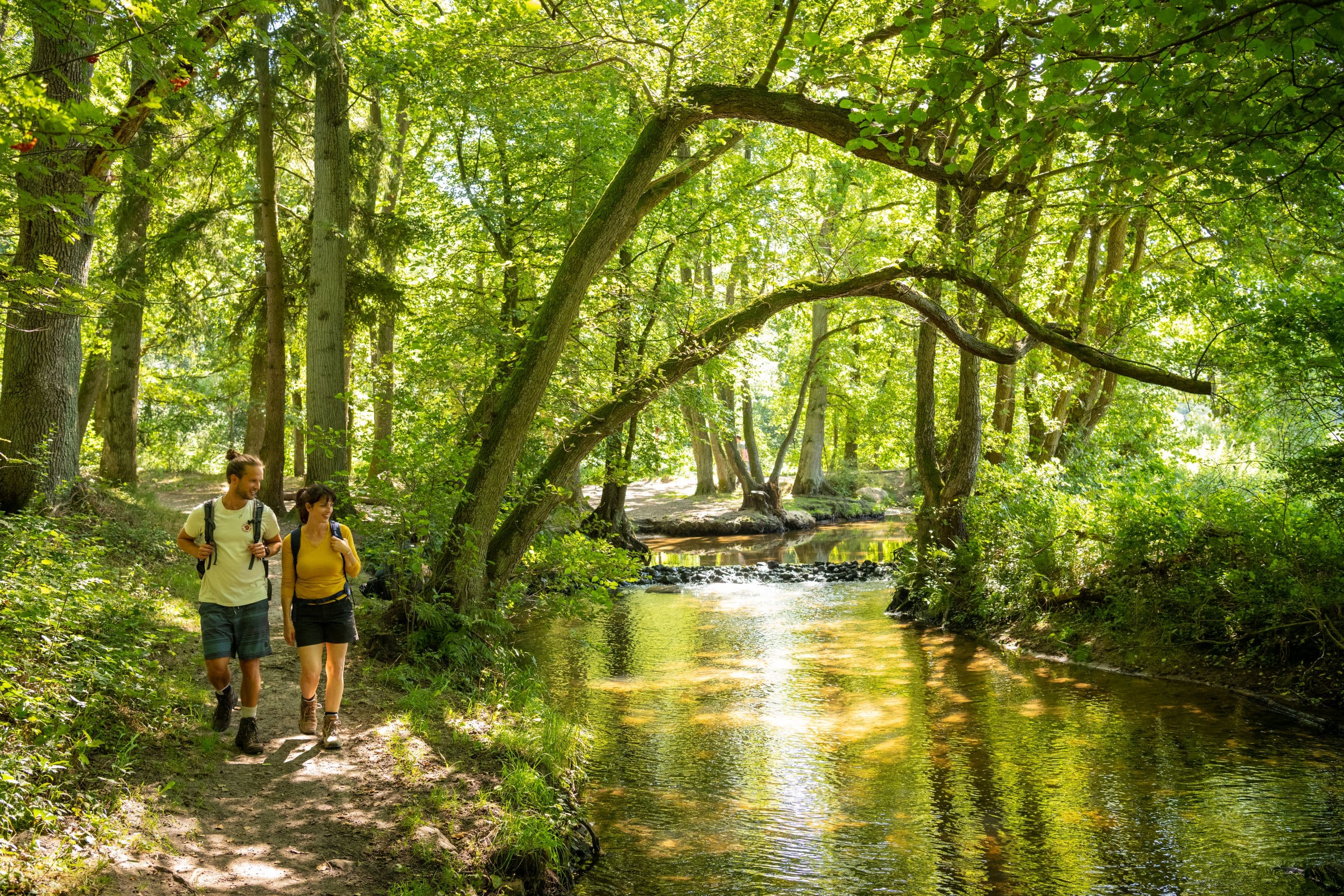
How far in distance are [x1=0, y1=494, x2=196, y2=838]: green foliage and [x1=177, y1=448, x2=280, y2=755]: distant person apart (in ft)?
1.44

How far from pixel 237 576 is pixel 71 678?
3.35 ft

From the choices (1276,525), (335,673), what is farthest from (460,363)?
(1276,525)

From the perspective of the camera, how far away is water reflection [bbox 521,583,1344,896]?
5754 mm

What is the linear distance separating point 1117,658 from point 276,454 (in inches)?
510

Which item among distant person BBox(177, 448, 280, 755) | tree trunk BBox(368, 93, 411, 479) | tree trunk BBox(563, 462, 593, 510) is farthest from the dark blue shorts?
tree trunk BBox(368, 93, 411, 479)

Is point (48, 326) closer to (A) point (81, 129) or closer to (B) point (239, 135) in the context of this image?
(A) point (81, 129)

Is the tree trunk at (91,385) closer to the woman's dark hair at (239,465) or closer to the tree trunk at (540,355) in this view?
the tree trunk at (540,355)

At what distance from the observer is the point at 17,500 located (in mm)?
Result: 9523

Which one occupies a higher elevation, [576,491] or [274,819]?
[576,491]

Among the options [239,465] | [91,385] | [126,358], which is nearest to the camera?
[239,465]

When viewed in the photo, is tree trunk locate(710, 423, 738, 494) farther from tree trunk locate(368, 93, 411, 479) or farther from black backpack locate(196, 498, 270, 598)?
black backpack locate(196, 498, 270, 598)

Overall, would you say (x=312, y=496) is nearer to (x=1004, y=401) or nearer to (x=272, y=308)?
(x=272, y=308)

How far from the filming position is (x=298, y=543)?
19.9 feet

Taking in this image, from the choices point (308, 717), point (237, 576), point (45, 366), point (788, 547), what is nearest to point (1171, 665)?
point (308, 717)
